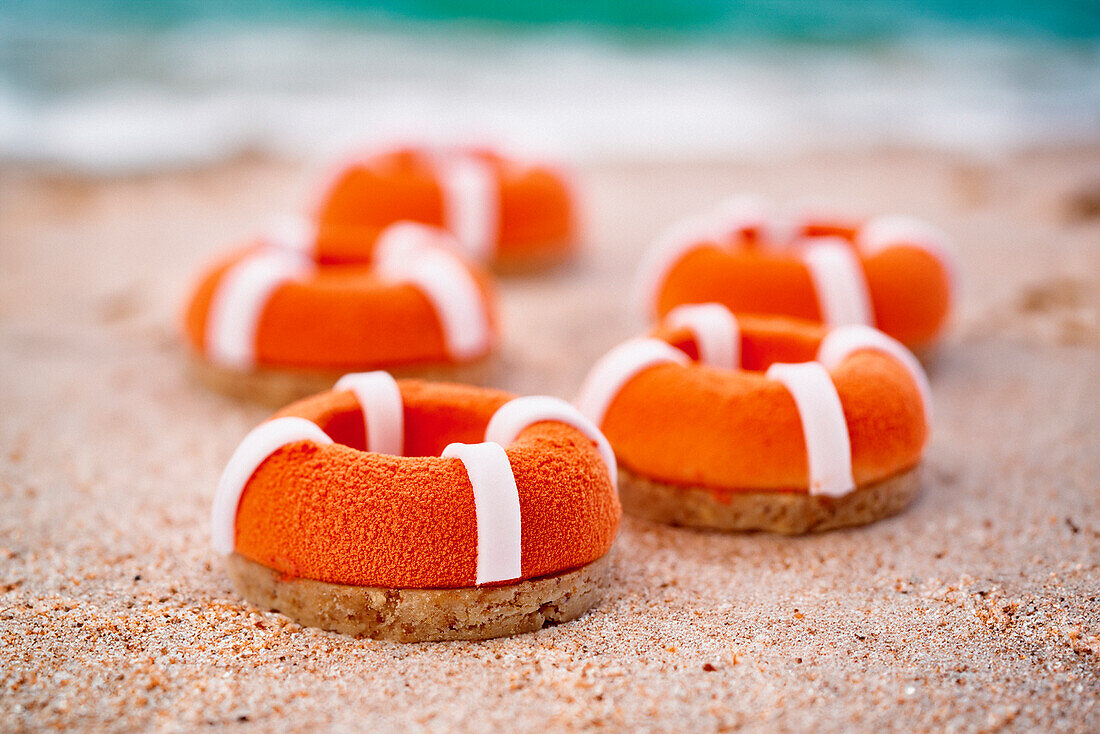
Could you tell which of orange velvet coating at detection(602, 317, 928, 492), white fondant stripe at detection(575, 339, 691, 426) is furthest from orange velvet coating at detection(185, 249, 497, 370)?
orange velvet coating at detection(602, 317, 928, 492)

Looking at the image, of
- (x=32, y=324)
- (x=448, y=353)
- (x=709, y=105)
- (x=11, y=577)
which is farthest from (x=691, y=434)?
(x=709, y=105)

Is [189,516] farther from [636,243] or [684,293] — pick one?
[636,243]

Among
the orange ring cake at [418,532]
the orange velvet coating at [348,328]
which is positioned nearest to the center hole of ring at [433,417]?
the orange ring cake at [418,532]

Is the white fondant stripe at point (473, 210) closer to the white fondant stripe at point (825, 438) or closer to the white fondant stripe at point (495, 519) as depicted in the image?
the white fondant stripe at point (825, 438)

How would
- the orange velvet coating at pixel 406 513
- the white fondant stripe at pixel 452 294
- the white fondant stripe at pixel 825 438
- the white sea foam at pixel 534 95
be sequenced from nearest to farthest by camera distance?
the orange velvet coating at pixel 406 513, the white fondant stripe at pixel 825 438, the white fondant stripe at pixel 452 294, the white sea foam at pixel 534 95

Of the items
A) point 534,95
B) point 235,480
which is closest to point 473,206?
point 235,480

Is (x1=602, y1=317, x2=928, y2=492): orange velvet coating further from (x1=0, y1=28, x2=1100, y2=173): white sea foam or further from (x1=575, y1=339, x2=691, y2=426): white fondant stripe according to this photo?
(x1=0, y1=28, x2=1100, y2=173): white sea foam
